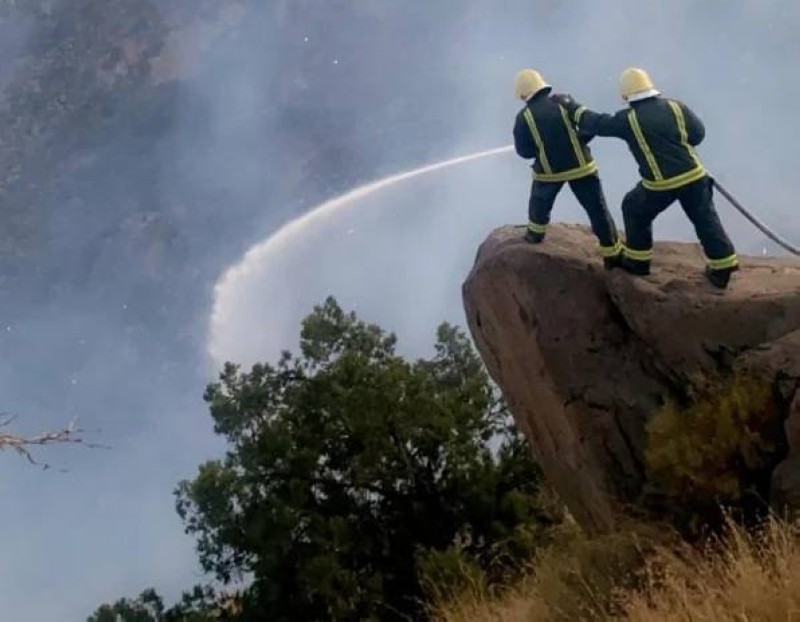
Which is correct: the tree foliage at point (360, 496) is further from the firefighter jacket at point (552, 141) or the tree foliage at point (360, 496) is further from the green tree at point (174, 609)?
the firefighter jacket at point (552, 141)

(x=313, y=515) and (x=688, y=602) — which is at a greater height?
(x=313, y=515)

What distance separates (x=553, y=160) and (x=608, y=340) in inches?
73.6

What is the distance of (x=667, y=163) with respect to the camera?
9945mm

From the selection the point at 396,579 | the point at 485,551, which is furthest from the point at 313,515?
the point at 485,551

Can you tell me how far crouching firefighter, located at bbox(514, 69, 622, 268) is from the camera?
10898 millimetres

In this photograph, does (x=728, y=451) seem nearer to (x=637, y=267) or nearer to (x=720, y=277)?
(x=720, y=277)

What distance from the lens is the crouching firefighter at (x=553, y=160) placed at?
1090 cm

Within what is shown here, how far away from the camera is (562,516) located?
1606cm

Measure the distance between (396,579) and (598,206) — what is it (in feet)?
22.7

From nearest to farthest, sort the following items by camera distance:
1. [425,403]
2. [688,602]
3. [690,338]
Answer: [688,602] → [690,338] → [425,403]

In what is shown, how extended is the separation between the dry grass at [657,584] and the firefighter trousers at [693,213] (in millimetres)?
2744

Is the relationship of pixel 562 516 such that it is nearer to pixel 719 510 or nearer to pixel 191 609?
pixel 191 609

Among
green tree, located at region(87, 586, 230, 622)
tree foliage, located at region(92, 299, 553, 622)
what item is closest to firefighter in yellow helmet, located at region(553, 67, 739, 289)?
tree foliage, located at region(92, 299, 553, 622)

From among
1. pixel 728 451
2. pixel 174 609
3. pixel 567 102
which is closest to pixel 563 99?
pixel 567 102
